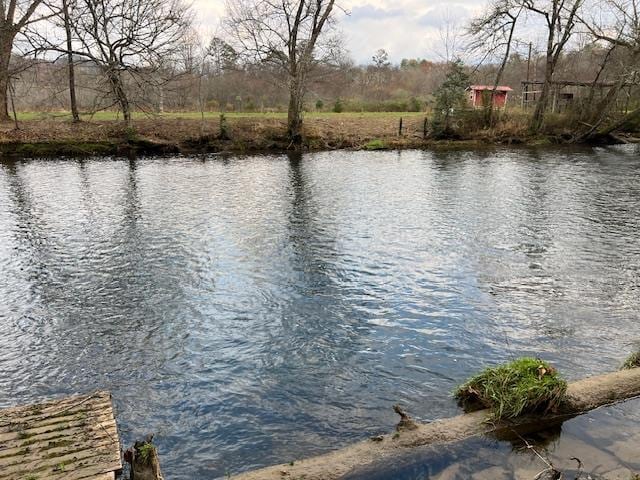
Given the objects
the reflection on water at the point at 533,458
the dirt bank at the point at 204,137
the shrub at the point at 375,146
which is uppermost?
the dirt bank at the point at 204,137

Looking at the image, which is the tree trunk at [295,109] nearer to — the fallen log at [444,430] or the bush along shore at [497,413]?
the bush along shore at [497,413]

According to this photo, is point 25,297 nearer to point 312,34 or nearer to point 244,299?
point 244,299

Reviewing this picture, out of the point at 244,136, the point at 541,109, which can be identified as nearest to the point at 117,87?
the point at 244,136

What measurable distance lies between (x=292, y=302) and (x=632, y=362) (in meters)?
5.30

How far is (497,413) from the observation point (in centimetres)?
594

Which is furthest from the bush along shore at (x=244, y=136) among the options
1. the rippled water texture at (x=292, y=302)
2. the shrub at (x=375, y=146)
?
the rippled water texture at (x=292, y=302)

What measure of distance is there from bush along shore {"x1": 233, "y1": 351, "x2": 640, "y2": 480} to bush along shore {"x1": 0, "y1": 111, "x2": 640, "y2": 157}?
27.9m

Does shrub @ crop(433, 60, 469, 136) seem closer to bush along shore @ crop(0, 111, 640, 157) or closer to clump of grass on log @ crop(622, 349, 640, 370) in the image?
bush along shore @ crop(0, 111, 640, 157)

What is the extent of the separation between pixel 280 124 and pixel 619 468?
31.9 m

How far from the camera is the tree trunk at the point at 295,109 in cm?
3212

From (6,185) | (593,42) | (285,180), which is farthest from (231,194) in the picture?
(593,42)

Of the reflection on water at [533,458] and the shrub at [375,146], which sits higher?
the shrub at [375,146]

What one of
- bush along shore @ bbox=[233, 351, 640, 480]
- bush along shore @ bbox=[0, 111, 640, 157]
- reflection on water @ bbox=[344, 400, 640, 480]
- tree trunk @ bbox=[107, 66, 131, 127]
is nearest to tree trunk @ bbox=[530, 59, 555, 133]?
bush along shore @ bbox=[0, 111, 640, 157]

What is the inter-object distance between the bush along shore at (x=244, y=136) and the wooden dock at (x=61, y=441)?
2693 centimetres
